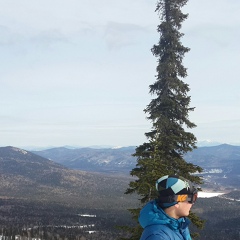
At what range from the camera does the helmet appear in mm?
6738

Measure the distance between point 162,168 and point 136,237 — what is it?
4.53 m

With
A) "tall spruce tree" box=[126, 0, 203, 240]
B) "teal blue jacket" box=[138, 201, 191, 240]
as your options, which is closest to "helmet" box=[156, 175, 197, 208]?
"teal blue jacket" box=[138, 201, 191, 240]

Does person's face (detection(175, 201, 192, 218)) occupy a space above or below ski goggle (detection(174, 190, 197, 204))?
below

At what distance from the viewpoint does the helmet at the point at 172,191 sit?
6.74 m

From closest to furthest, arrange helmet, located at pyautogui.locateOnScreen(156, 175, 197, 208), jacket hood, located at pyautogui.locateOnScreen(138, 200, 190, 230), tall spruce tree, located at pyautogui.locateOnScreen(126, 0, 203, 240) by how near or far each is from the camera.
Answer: jacket hood, located at pyautogui.locateOnScreen(138, 200, 190, 230) < helmet, located at pyautogui.locateOnScreen(156, 175, 197, 208) < tall spruce tree, located at pyautogui.locateOnScreen(126, 0, 203, 240)

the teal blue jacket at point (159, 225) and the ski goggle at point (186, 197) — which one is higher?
the ski goggle at point (186, 197)

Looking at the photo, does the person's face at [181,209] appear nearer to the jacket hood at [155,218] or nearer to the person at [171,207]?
the person at [171,207]

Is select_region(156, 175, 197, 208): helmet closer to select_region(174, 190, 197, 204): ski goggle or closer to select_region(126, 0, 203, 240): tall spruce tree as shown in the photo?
select_region(174, 190, 197, 204): ski goggle

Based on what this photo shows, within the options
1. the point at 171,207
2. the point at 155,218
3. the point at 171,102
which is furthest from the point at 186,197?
the point at 171,102

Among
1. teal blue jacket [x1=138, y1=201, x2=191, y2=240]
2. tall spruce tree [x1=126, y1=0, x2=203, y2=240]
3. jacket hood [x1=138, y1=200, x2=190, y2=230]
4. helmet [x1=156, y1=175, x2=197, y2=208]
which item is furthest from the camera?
tall spruce tree [x1=126, y1=0, x2=203, y2=240]

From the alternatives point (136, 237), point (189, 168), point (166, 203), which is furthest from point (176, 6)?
point (166, 203)

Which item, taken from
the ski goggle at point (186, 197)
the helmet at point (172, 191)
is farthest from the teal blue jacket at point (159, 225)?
the ski goggle at point (186, 197)

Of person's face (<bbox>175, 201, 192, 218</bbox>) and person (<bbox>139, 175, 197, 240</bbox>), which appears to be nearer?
person (<bbox>139, 175, 197, 240</bbox>)

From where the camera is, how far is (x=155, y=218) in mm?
6270
